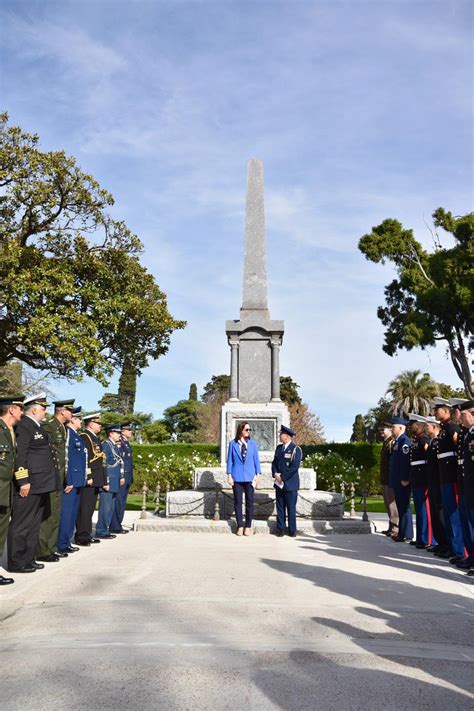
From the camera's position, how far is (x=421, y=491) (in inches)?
363

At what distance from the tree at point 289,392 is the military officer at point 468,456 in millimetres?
45684

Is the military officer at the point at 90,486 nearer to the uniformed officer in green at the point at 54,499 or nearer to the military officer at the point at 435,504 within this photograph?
the uniformed officer in green at the point at 54,499

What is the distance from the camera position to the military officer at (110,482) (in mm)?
10320

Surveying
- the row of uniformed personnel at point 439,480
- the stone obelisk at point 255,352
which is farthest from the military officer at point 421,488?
the stone obelisk at point 255,352

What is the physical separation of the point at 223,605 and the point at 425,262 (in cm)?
2964

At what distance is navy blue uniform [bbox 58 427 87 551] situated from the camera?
338 inches

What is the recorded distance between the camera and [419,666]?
3.71 metres

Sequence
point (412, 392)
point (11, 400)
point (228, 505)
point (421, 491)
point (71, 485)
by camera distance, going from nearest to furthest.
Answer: point (11, 400) < point (71, 485) < point (421, 491) < point (228, 505) < point (412, 392)

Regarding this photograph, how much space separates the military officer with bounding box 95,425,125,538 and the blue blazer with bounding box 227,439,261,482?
199cm

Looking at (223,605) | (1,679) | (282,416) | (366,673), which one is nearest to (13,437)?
(223,605)

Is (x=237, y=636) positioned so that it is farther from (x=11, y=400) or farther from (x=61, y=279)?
(x=61, y=279)

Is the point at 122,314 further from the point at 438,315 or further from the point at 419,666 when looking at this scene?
the point at 419,666

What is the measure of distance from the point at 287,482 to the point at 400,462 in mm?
1897

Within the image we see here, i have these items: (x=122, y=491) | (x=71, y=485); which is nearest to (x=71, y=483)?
(x=71, y=485)
